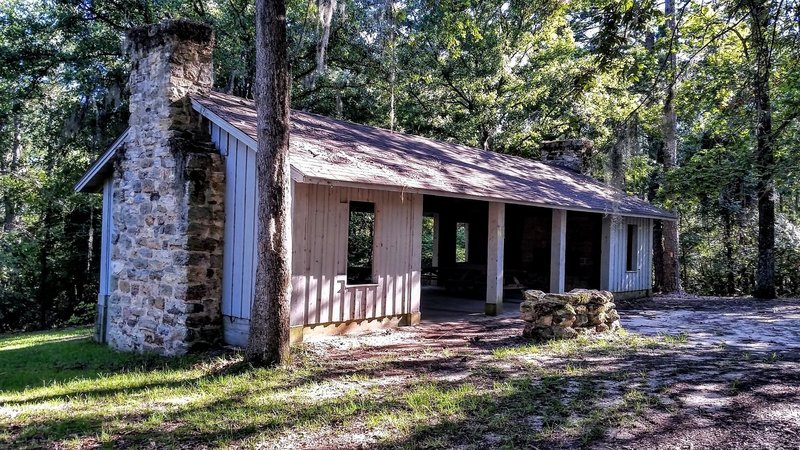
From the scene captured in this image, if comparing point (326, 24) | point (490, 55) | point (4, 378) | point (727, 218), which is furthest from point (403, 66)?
point (4, 378)

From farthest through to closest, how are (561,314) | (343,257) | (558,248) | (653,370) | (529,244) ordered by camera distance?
1. (529,244)
2. (558,248)
3. (343,257)
4. (561,314)
5. (653,370)

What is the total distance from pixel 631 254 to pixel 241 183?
11540 mm

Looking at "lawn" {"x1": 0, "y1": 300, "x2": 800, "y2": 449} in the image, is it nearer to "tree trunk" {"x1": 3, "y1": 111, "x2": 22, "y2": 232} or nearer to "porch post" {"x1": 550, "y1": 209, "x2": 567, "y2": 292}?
"porch post" {"x1": 550, "y1": 209, "x2": 567, "y2": 292}

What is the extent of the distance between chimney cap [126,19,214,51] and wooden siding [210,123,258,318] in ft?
5.08

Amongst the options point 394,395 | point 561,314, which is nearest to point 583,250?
point 561,314

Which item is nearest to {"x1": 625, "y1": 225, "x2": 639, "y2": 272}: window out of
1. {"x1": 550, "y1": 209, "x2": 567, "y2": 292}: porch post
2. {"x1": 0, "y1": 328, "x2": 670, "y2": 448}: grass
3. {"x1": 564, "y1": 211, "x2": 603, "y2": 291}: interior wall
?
{"x1": 564, "y1": 211, "x2": 603, "y2": 291}: interior wall

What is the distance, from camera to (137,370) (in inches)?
299

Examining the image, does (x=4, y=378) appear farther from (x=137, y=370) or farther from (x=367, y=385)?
(x=367, y=385)

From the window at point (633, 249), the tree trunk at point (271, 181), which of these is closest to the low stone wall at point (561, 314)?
the tree trunk at point (271, 181)

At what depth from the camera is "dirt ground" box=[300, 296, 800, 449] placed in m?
4.46

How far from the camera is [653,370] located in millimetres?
6523

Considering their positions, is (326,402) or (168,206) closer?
(326,402)

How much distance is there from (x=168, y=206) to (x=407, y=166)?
3837 mm

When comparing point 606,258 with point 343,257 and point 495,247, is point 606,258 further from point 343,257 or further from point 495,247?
point 343,257
